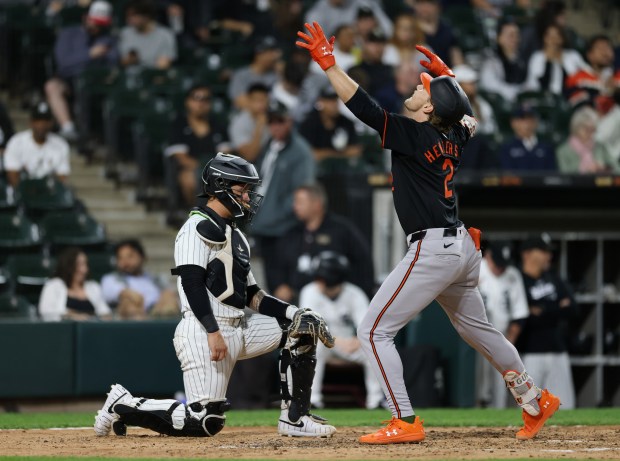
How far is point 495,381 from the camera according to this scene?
35.6 feet

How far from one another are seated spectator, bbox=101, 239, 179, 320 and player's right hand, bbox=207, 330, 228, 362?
4244 mm

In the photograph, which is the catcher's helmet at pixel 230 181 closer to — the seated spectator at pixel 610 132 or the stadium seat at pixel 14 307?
the stadium seat at pixel 14 307

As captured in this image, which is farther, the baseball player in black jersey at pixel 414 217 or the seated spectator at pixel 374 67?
the seated spectator at pixel 374 67

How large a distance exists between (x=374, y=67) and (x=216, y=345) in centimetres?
772

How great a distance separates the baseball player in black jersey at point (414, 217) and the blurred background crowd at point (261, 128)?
402 cm

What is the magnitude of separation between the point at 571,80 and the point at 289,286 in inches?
218

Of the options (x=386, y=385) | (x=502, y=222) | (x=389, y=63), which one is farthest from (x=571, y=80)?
(x=386, y=385)

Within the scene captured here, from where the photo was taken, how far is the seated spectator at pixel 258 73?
1363cm

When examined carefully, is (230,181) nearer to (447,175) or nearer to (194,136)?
(447,175)

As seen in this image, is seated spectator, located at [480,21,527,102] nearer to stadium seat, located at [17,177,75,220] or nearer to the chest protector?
stadium seat, located at [17,177,75,220]

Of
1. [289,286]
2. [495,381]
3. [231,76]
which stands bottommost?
[495,381]

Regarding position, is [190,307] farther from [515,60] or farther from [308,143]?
[515,60]

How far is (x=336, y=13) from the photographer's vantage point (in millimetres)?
14672

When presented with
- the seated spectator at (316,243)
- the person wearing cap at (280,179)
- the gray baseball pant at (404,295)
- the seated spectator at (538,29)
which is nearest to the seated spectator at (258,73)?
the person wearing cap at (280,179)
